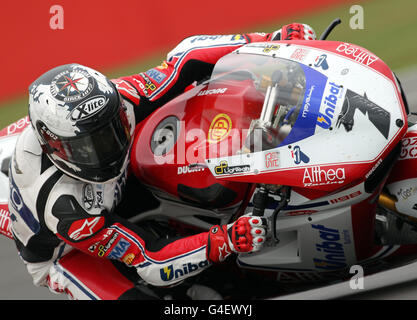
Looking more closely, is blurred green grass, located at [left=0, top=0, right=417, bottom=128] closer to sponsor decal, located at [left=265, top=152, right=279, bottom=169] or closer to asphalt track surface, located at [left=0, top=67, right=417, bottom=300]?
asphalt track surface, located at [left=0, top=67, right=417, bottom=300]

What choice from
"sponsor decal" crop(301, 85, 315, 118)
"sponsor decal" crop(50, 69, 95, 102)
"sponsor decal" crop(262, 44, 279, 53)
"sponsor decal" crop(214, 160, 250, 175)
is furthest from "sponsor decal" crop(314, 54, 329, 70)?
"sponsor decal" crop(50, 69, 95, 102)

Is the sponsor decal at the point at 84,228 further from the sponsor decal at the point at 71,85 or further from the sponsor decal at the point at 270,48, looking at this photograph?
the sponsor decal at the point at 270,48

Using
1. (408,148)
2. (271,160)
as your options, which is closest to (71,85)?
(271,160)

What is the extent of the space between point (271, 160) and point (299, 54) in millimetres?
557

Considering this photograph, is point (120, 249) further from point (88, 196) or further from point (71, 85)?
point (71, 85)

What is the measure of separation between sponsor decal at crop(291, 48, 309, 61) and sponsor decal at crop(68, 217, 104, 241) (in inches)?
47.7

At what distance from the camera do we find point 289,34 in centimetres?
351

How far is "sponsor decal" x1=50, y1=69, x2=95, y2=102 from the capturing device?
9.71 feet

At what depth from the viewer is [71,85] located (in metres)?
3.00

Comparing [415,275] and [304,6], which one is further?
[304,6]
